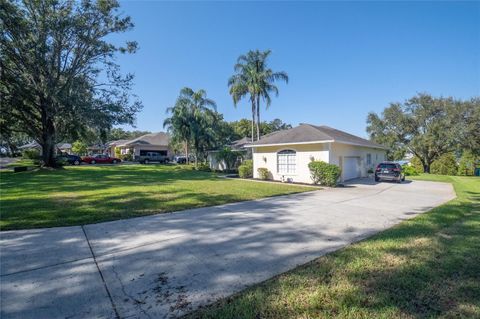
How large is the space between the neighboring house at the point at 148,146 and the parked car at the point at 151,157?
1.84 ft

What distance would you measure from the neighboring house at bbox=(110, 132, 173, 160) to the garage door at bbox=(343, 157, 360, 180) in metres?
29.3

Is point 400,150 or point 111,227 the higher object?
point 400,150

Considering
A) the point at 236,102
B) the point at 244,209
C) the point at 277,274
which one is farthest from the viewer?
the point at 236,102

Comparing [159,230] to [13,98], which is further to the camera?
[13,98]

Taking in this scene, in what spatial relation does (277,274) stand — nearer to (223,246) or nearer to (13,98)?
(223,246)

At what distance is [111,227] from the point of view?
19.5 ft

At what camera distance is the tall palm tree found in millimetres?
27578

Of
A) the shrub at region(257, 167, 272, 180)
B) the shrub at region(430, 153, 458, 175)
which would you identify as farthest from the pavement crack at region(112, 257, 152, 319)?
the shrub at region(430, 153, 458, 175)

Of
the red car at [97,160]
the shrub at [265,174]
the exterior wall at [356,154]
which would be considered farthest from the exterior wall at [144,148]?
the exterior wall at [356,154]

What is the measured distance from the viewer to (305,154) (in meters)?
17.0

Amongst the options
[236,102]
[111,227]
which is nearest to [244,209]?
[111,227]

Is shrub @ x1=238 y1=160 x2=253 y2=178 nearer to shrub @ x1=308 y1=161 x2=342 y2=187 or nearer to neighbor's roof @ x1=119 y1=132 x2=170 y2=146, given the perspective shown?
shrub @ x1=308 y1=161 x2=342 y2=187

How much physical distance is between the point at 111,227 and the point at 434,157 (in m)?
39.6

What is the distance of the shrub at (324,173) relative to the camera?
14.8 metres
